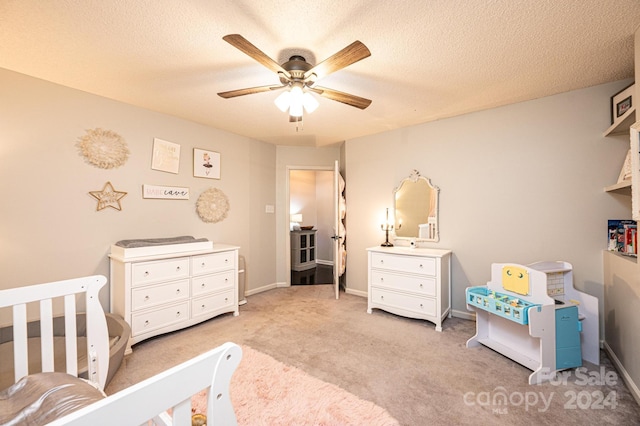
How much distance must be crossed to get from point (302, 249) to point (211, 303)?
2947 millimetres

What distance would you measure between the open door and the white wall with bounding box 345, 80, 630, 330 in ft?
2.27

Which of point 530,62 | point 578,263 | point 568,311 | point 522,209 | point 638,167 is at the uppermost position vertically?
point 530,62

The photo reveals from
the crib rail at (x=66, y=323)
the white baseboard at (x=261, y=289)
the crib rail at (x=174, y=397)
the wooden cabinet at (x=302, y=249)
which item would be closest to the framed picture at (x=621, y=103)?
the crib rail at (x=174, y=397)

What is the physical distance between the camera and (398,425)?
1.48 metres

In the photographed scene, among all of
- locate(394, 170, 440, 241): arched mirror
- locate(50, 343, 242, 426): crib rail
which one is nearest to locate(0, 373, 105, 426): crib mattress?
locate(50, 343, 242, 426): crib rail

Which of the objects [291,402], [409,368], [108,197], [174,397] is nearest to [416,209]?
[409,368]

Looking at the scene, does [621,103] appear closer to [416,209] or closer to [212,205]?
[416,209]

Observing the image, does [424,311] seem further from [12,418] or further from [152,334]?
[12,418]

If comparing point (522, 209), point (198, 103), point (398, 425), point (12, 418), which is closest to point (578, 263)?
point (522, 209)

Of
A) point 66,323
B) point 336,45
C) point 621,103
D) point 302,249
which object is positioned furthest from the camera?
point 302,249

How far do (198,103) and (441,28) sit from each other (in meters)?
2.35

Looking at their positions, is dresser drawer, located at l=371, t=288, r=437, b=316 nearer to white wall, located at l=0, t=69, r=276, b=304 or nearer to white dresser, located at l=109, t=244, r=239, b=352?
white dresser, located at l=109, t=244, r=239, b=352

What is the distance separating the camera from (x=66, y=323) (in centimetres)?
128

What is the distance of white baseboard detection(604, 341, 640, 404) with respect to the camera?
1.65 m
